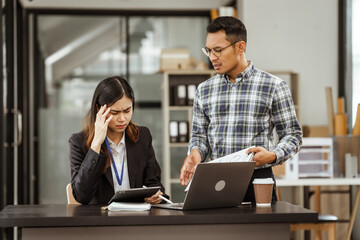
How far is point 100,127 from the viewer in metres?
2.68

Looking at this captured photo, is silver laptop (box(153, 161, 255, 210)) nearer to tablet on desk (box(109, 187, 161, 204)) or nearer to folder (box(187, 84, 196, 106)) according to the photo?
tablet on desk (box(109, 187, 161, 204))

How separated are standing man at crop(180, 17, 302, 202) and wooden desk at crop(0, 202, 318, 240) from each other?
1.83ft

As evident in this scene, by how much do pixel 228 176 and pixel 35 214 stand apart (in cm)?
73

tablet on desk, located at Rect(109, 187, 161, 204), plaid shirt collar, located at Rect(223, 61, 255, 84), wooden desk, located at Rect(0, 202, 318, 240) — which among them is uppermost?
plaid shirt collar, located at Rect(223, 61, 255, 84)

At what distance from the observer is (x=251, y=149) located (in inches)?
99.3

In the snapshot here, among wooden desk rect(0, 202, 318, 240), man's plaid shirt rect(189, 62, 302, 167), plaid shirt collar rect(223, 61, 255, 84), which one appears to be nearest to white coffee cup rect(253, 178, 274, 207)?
wooden desk rect(0, 202, 318, 240)

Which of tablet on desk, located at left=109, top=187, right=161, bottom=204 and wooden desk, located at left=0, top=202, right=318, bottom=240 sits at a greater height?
tablet on desk, located at left=109, top=187, right=161, bottom=204

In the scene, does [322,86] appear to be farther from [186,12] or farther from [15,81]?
[15,81]

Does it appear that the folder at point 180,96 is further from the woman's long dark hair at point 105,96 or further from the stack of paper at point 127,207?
the stack of paper at point 127,207

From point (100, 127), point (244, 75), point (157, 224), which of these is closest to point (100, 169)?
point (100, 127)

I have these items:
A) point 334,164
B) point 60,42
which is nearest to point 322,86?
point 334,164

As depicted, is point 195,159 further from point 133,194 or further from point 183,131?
point 183,131

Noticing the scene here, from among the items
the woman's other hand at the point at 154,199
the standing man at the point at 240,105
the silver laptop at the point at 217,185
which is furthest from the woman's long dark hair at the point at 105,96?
the silver laptop at the point at 217,185

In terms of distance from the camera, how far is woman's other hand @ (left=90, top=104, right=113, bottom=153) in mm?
2619
